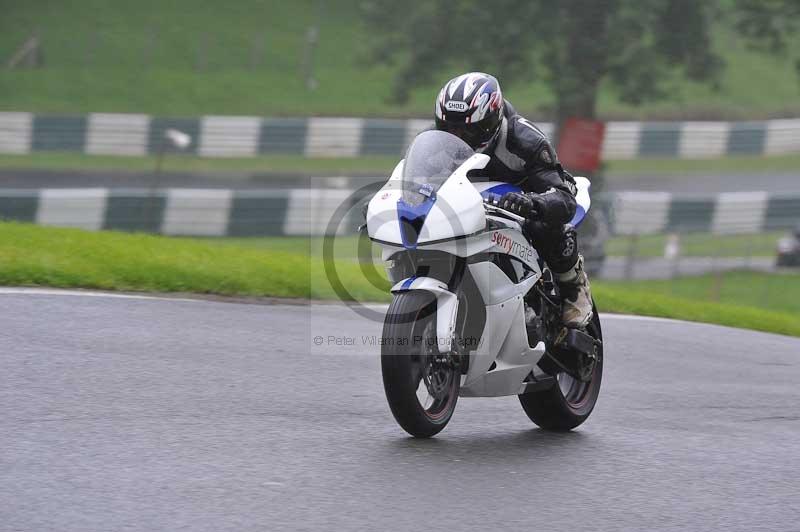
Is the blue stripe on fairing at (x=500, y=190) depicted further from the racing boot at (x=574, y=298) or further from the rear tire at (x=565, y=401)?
the rear tire at (x=565, y=401)

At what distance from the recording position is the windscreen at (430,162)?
551 cm

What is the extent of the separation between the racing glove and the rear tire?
106 cm

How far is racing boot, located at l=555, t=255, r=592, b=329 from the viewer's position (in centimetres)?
634

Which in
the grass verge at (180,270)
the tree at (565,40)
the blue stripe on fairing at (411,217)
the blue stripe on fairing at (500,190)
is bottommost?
the grass verge at (180,270)

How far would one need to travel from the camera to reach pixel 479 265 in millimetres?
5703

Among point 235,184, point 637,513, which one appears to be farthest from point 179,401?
point 235,184

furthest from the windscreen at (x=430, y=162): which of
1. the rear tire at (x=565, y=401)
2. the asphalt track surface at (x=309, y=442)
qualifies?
the rear tire at (x=565, y=401)

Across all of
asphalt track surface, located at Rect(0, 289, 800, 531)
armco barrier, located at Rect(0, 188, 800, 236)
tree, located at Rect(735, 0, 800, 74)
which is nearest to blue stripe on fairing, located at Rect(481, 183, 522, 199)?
asphalt track surface, located at Rect(0, 289, 800, 531)

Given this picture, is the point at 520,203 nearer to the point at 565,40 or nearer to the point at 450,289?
the point at 450,289

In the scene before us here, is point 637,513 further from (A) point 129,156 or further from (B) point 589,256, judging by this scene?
(A) point 129,156

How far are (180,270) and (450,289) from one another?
454 cm

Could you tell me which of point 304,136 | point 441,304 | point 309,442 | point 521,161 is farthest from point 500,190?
point 304,136

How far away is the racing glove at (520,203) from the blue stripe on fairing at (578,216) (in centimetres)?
52

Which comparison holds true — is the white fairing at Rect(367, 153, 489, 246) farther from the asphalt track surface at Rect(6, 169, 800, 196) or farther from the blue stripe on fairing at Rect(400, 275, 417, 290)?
the asphalt track surface at Rect(6, 169, 800, 196)
